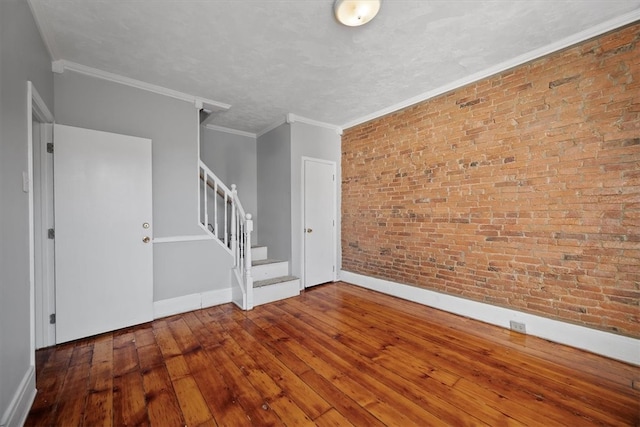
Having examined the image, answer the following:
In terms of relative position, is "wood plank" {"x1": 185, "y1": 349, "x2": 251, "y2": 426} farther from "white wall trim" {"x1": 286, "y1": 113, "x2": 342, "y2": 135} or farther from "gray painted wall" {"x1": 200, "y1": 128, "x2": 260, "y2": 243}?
"white wall trim" {"x1": 286, "y1": 113, "x2": 342, "y2": 135}

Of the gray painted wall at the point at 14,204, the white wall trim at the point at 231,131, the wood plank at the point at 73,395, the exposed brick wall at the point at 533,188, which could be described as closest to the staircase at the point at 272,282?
the exposed brick wall at the point at 533,188

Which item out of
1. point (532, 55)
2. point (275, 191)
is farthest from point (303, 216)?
point (532, 55)

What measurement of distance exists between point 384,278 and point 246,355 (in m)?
2.32

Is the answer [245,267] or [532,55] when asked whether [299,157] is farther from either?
[532,55]

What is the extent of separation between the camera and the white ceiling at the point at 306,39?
1.93m

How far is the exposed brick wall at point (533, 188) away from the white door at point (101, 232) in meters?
3.18

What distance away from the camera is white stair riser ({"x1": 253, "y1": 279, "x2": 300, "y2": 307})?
135 inches

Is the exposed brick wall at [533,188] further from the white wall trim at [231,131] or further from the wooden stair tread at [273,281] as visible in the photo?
the white wall trim at [231,131]

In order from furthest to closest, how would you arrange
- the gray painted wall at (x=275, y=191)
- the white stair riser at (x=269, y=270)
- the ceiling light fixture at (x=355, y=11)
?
the gray painted wall at (x=275, y=191) → the white stair riser at (x=269, y=270) → the ceiling light fixture at (x=355, y=11)

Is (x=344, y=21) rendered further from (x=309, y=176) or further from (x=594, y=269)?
(x=594, y=269)

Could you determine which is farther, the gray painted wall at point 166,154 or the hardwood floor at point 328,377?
the gray painted wall at point 166,154

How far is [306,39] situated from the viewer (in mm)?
2256

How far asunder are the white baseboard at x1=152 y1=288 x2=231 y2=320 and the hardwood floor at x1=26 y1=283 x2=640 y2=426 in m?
0.19

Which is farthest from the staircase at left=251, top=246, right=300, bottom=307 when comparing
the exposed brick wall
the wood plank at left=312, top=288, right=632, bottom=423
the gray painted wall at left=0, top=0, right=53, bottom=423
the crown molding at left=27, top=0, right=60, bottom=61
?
the crown molding at left=27, top=0, right=60, bottom=61
